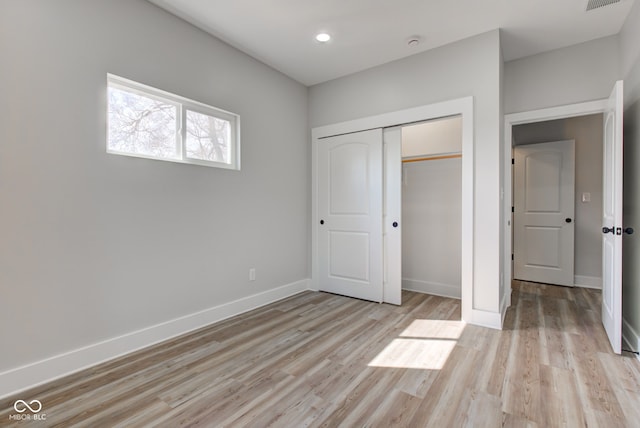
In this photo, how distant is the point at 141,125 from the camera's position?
2.51m

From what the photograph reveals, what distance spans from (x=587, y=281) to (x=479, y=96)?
3312 mm

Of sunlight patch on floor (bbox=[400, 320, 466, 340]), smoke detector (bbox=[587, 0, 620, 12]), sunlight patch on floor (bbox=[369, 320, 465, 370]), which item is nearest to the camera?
sunlight patch on floor (bbox=[369, 320, 465, 370])

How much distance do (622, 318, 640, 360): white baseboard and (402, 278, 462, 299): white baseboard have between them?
4.77 ft

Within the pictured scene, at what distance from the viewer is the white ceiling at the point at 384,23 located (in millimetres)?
2521

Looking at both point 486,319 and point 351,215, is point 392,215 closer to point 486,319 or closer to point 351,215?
point 351,215

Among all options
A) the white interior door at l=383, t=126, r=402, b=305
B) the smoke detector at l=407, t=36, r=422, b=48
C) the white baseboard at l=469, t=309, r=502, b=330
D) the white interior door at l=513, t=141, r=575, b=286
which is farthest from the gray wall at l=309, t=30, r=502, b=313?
the white interior door at l=513, t=141, r=575, b=286

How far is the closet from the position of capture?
12.5ft

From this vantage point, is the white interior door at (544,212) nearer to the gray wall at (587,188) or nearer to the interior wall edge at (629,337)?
the gray wall at (587,188)

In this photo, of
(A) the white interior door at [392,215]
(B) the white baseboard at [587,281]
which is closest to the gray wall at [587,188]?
(B) the white baseboard at [587,281]

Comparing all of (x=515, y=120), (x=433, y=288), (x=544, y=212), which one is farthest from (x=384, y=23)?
(x=544, y=212)

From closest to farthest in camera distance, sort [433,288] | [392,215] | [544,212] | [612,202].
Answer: [612,202] → [392,215] → [433,288] → [544,212]

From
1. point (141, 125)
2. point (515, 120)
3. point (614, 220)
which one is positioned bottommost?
point (614, 220)

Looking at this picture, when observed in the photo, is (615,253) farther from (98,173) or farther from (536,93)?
(98,173)

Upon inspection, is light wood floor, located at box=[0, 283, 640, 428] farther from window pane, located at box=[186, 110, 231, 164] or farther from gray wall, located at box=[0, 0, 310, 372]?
window pane, located at box=[186, 110, 231, 164]
